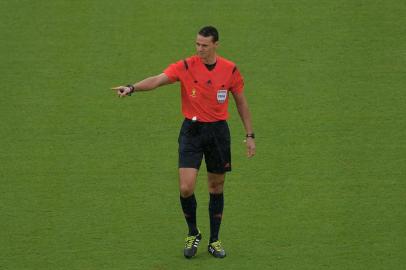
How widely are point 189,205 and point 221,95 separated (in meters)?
1.04

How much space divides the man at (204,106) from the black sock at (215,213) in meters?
0.16

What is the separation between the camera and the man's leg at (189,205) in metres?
8.30

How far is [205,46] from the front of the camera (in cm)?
812

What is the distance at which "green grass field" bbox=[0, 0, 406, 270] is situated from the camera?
8.82m

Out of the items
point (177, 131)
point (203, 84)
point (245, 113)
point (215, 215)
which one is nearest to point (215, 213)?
point (215, 215)

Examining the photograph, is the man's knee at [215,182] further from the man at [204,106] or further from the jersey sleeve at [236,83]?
the jersey sleeve at [236,83]

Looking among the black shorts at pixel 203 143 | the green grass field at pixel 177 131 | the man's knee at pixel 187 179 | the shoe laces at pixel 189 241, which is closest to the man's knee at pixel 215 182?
the black shorts at pixel 203 143

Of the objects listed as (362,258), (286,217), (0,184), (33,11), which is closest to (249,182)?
(286,217)

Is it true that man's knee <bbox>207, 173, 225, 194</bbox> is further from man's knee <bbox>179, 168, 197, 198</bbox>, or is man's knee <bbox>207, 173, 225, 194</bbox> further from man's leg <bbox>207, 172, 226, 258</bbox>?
man's knee <bbox>179, 168, 197, 198</bbox>

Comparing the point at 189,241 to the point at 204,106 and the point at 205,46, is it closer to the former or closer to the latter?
the point at 204,106

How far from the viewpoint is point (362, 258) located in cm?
853

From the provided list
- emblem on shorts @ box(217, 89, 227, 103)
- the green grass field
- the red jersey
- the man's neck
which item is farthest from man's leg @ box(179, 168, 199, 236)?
the man's neck

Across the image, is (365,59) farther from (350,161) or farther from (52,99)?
(52,99)

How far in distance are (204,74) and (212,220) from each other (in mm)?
1368
